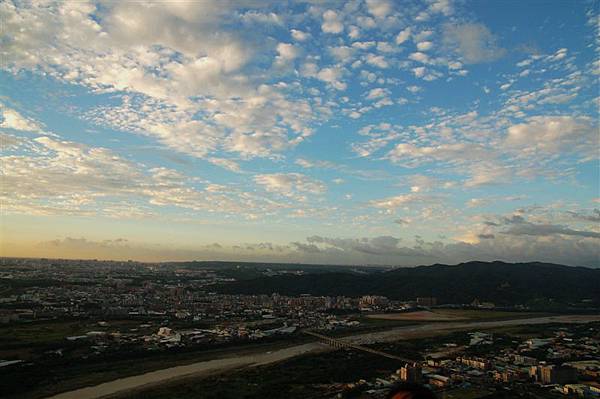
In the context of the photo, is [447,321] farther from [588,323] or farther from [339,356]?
[339,356]

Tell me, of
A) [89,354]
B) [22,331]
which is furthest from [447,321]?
[22,331]

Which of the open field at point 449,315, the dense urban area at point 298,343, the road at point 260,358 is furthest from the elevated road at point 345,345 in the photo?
the open field at point 449,315

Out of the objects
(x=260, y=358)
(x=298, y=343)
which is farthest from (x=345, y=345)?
(x=260, y=358)

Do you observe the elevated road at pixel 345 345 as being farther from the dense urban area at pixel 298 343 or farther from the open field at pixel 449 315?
the open field at pixel 449 315

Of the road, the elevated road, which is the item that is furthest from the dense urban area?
the road

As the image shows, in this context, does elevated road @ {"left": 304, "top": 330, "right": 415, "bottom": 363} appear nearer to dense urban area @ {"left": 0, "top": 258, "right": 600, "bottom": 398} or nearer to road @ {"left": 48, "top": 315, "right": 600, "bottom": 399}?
dense urban area @ {"left": 0, "top": 258, "right": 600, "bottom": 398}

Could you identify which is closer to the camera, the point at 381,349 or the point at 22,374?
the point at 22,374
